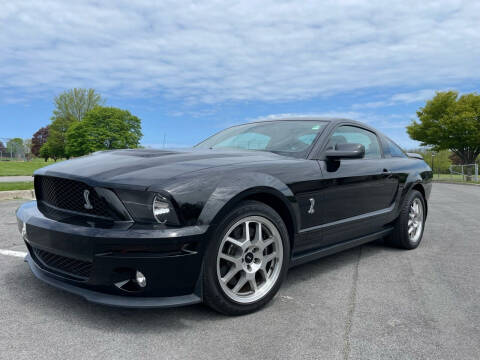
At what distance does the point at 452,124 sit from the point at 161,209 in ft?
117

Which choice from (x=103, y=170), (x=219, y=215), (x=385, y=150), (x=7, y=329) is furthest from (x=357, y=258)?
(x=7, y=329)

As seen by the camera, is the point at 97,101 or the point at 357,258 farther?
the point at 97,101

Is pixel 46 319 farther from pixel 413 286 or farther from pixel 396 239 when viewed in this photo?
pixel 396 239

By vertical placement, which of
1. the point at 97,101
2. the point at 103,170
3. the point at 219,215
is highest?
the point at 97,101

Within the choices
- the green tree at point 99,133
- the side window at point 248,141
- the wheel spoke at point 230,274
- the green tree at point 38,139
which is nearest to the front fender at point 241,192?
the wheel spoke at point 230,274

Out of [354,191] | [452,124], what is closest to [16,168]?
[354,191]

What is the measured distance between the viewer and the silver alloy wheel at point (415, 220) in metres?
4.54

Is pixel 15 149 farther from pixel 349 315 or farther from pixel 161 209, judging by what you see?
pixel 349 315

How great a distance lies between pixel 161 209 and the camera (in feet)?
7.29

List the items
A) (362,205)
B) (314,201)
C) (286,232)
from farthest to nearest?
(362,205) → (314,201) → (286,232)

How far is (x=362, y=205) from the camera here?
3.61 meters

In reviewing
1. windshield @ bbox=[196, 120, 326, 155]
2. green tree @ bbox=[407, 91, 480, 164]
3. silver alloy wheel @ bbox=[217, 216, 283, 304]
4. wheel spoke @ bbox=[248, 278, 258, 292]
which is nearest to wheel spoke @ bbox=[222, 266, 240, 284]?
silver alloy wheel @ bbox=[217, 216, 283, 304]

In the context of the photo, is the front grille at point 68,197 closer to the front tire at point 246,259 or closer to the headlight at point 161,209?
the headlight at point 161,209

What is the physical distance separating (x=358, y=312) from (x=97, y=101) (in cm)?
7629
